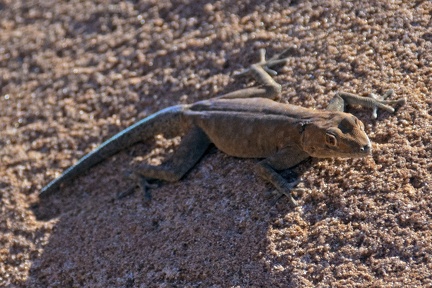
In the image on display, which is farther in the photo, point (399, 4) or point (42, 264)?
point (399, 4)

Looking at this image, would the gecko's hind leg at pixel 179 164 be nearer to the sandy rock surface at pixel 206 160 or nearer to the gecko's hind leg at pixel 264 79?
the sandy rock surface at pixel 206 160

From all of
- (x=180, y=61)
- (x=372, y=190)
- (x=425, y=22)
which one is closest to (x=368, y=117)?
(x=372, y=190)

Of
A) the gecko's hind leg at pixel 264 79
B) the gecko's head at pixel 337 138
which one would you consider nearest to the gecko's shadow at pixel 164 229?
the gecko's head at pixel 337 138

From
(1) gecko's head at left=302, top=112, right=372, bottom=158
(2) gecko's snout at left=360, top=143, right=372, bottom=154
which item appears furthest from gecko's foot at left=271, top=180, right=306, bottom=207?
(2) gecko's snout at left=360, top=143, right=372, bottom=154

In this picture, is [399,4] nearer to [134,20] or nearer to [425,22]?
[425,22]

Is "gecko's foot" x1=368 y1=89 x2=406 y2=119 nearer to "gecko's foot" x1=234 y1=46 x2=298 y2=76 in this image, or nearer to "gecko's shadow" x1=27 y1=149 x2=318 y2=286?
"gecko's shadow" x1=27 y1=149 x2=318 y2=286
